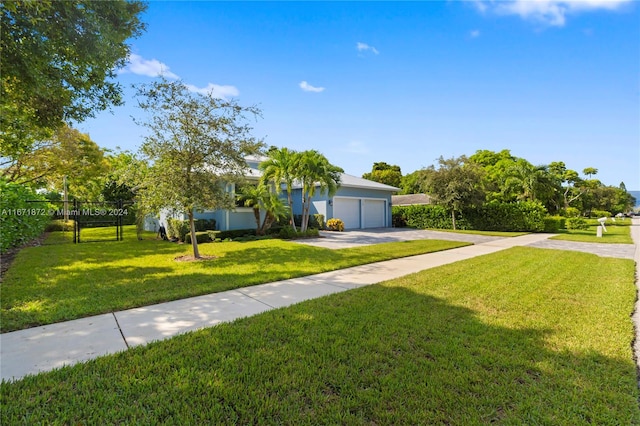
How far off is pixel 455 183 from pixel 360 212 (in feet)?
21.8

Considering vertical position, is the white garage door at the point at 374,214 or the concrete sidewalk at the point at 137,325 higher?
the white garage door at the point at 374,214

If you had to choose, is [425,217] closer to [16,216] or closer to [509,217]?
[509,217]

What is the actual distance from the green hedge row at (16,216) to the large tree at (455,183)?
1981 centimetres

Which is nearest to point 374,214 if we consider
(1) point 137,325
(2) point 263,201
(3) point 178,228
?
(2) point 263,201

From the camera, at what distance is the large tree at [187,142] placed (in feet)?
26.9

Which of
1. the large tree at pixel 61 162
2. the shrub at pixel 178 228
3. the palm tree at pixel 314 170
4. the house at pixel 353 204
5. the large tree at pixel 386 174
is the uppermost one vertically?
the large tree at pixel 386 174

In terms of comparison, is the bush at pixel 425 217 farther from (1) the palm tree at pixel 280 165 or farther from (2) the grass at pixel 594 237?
(1) the palm tree at pixel 280 165

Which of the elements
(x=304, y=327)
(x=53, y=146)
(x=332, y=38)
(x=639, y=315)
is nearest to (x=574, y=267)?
(x=639, y=315)

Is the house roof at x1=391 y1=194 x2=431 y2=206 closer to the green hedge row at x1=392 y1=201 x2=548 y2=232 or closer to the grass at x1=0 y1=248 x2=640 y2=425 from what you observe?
the green hedge row at x1=392 y1=201 x2=548 y2=232

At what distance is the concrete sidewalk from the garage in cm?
1391

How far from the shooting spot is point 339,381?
255 cm

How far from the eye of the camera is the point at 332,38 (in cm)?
973

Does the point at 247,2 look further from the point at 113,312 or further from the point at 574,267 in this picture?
the point at 574,267

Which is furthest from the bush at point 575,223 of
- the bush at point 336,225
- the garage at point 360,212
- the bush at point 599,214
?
the bush at point 599,214
